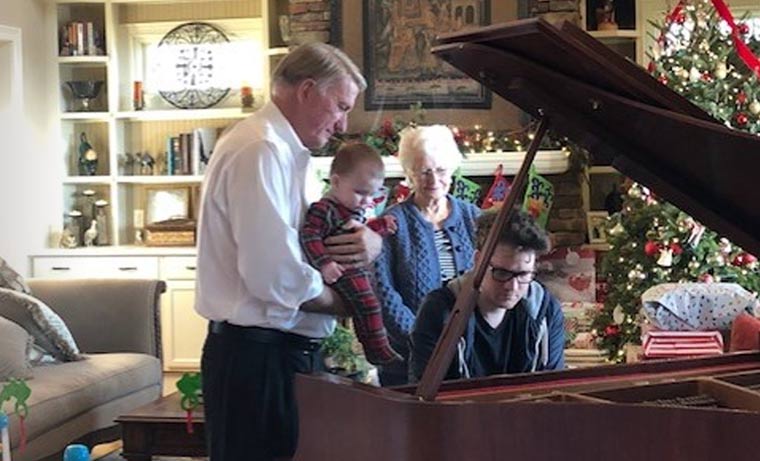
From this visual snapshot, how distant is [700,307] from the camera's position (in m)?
4.96

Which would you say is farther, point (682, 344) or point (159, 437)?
point (682, 344)

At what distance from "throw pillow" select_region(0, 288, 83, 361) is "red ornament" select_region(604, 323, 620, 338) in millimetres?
2640

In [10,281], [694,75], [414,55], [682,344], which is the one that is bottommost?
[682,344]

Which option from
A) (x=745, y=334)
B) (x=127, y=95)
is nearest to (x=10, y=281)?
(x=127, y=95)

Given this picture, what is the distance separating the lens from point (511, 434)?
1900 mm

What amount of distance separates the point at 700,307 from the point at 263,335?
2.86 m

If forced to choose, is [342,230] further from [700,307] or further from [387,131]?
[387,131]

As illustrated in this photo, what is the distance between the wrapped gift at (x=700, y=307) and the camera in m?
4.95

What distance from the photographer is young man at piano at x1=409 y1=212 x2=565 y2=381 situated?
8.73ft

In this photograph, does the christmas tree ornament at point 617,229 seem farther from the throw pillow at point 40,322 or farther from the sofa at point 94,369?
the throw pillow at point 40,322

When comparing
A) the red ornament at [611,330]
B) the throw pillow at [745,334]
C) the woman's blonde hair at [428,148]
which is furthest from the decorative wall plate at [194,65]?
the throw pillow at [745,334]

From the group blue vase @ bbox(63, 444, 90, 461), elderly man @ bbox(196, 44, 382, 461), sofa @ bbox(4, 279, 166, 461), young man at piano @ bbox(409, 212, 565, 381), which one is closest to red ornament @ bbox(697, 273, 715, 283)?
sofa @ bbox(4, 279, 166, 461)

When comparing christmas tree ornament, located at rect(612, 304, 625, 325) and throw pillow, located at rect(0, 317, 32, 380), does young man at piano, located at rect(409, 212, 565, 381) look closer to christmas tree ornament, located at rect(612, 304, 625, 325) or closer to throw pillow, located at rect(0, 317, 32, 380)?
throw pillow, located at rect(0, 317, 32, 380)

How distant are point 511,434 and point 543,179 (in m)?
5.13
